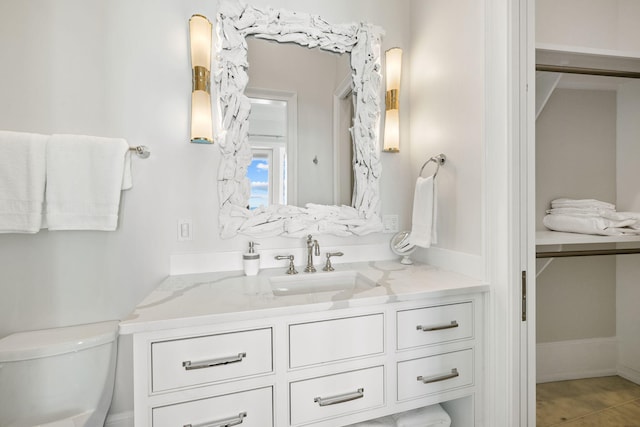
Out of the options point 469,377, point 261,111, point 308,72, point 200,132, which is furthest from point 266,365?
point 308,72

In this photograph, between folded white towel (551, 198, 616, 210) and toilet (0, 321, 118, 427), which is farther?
folded white towel (551, 198, 616, 210)

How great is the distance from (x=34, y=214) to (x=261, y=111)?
43.1 inches

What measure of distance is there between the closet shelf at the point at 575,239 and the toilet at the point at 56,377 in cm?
189

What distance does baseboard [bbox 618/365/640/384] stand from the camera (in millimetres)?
1270

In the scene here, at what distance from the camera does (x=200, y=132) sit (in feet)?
4.73

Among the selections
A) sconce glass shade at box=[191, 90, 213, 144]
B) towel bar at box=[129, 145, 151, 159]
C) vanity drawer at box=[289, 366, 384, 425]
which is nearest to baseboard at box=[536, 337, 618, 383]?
vanity drawer at box=[289, 366, 384, 425]

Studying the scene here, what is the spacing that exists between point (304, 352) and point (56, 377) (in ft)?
3.33

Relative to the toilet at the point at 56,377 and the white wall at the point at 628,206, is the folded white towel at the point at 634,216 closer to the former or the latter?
the white wall at the point at 628,206

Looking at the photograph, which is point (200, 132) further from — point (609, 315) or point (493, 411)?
point (609, 315)

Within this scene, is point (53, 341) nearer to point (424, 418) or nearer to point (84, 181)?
point (84, 181)

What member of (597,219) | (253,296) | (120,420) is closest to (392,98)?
(597,219)

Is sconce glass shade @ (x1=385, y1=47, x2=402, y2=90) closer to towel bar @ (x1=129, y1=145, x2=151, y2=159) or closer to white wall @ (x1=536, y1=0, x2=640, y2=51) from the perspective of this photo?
white wall @ (x1=536, y1=0, x2=640, y2=51)

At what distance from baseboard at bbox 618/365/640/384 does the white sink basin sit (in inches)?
45.8

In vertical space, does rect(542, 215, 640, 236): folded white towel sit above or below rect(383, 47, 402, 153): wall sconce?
below
